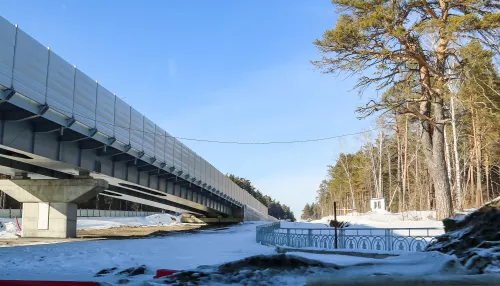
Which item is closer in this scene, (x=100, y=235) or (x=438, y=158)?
(x=438, y=158)

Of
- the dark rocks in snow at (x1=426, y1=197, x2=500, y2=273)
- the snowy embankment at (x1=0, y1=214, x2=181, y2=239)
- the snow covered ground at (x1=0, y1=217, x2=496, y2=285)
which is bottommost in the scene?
the snowy embankment at (x1=0, y1=214, x2=181, y2=239)

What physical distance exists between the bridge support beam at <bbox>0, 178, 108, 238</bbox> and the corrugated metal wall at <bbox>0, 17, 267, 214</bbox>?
420 centimetres

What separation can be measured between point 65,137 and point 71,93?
2721 mm

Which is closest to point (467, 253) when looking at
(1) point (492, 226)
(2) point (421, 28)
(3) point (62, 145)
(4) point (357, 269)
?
(1) point (492, 226)

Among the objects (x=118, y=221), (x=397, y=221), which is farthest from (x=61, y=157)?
(x=118, y=221)

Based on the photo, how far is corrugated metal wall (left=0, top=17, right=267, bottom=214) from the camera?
55.5ft

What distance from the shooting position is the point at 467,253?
624cm

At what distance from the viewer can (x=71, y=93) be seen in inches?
808

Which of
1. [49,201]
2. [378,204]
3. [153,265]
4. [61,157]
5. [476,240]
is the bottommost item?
[153,265]

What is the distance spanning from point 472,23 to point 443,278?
64.1 feet

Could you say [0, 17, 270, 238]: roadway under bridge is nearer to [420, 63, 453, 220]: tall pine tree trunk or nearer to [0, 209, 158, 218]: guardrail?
[420, 63, 453, 220]: tall pine tree trunk

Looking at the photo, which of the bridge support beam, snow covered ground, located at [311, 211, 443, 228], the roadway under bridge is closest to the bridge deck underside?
the roadway under bridge

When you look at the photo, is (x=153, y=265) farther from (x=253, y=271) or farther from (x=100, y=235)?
(x=100, y=235)

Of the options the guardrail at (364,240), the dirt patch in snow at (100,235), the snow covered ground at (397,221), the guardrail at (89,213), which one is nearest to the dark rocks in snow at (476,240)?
the guardrail at (364,240)
